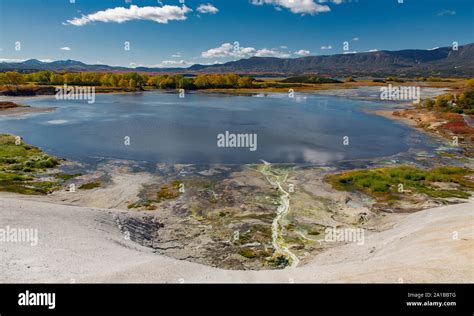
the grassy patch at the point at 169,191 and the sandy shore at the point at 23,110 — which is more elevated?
the sandy shore at the point at 23,110

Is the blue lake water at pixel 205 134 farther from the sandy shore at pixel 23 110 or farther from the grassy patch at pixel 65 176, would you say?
the grassy patch at pixel 65 176

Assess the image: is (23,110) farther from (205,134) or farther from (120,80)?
(120,80)

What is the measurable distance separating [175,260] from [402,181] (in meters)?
26.0

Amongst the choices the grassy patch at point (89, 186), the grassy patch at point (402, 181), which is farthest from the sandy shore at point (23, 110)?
the grassy patch at point (402, 181)

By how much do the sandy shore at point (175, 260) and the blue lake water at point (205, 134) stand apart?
20239 mm

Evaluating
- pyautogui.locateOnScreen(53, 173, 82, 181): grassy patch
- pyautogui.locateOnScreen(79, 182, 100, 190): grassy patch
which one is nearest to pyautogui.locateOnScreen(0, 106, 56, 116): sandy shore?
pyautogui.locateOnScreen(53, 173, 82, 181): grassy patch

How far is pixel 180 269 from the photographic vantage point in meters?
17.2

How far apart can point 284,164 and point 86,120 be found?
164ft

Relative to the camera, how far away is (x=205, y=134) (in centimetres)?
6009

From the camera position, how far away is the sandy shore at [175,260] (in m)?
15.2

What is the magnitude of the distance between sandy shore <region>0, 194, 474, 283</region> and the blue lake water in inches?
797
